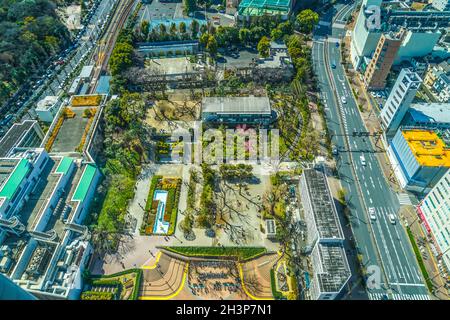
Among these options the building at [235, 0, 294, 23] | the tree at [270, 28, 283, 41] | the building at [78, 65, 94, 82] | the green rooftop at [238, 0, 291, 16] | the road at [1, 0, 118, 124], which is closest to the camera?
the road at [1, 0, 118, 124]

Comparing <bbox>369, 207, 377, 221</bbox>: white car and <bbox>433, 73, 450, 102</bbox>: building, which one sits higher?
<bbox>433, 73, 450, 102</bbox>: building

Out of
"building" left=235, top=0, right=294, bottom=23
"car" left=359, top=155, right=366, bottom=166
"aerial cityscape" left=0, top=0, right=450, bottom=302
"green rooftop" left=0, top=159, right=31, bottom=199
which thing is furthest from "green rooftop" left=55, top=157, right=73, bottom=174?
"building" left=235, top=0, right=294, bottom=23

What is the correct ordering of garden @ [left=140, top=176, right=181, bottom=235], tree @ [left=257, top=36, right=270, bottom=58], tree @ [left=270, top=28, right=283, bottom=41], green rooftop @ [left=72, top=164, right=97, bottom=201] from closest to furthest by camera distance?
green rooftop @ [left=72, top=164, right=97, bottom=201] → garden @ [left=140, top=176, right=181, bottom=235] → tree @ [left=257, top=36, right=270, bottom=58] → tree @ [left=270, top=28, right=283, bottom=41]

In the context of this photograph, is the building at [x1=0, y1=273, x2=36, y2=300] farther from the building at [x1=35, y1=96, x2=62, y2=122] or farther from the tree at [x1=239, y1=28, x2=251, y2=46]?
the tree at [x1=239, y1=28, x2=251, y2=46]

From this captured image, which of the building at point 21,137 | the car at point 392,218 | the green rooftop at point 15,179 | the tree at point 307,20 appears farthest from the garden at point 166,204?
the tree at point 307,20

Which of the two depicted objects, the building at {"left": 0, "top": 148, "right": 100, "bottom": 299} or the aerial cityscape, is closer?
the building at {"left": 0, "top": 148, "right": 100, "bottom": 299}

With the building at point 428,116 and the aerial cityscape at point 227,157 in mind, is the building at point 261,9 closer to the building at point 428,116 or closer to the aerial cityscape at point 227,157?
the aerial cityscape at point 227,157
